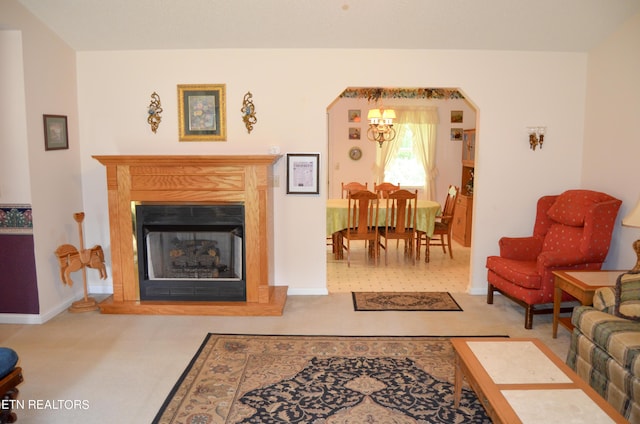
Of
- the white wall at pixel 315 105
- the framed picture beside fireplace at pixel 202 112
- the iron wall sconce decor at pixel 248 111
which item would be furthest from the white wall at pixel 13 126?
the iron wall sconce decor at pixel 248 111

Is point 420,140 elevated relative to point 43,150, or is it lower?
elevated

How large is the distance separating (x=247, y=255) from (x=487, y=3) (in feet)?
9.89

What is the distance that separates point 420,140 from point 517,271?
4.95 meters

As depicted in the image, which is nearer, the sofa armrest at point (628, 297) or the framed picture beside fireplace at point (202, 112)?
the sofa armrest at point (628, 297)

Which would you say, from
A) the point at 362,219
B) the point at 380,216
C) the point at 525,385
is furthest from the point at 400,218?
the point at 525,385

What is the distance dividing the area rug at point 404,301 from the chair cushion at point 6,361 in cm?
298

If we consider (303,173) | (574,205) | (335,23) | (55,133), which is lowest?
(574,205)

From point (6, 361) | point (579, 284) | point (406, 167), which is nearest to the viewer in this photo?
point (6, 361)

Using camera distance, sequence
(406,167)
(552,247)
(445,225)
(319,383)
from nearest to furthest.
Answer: (319,383)
(552,247)
(445,225)
(406,167)

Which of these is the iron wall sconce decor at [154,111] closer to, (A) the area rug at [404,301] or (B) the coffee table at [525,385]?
(A) the area rug at [404,301]

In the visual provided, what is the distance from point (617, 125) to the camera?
15.5ft

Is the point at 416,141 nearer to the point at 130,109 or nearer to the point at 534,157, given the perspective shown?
the point at 534,157

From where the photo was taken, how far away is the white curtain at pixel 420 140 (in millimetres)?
9141

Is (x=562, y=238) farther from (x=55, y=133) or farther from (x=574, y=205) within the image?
(x=55, y=133)
